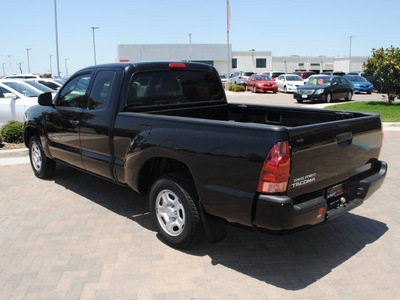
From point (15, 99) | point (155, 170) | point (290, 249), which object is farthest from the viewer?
point (15, 99)

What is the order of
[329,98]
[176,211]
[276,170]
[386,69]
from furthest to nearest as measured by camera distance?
[329,98] < [386,69] < [176,211] < [276,170]

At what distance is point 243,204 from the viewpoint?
3387 millimetres

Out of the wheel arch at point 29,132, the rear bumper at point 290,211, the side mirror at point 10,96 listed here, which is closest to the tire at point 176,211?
the rear bumper at point 290,211

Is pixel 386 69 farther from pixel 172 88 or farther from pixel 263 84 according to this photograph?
pixel 263 84

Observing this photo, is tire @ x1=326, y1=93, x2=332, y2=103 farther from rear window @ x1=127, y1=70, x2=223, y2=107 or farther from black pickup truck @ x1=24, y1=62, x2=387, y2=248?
rear window @ x1=127, y1=70, x2=223, y2=107

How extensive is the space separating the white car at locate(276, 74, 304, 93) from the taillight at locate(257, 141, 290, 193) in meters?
29.6

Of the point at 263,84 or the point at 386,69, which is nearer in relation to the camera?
the point at 386,69

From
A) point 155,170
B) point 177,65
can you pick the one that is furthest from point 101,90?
point 155,170

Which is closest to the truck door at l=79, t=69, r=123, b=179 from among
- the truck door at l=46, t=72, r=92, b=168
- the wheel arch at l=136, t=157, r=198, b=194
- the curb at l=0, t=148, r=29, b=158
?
the truck door at l=46, t=72, r=92, b=168

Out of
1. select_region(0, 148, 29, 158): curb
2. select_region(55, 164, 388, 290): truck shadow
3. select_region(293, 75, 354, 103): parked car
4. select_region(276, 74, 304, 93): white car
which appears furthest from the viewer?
select_region(276, 74, 304, 93): white car

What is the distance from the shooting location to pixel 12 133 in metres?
9.96

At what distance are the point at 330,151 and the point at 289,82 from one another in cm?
2975

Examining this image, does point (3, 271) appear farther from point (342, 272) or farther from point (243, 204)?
point (342, 272)

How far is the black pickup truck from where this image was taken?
3.28 meters
